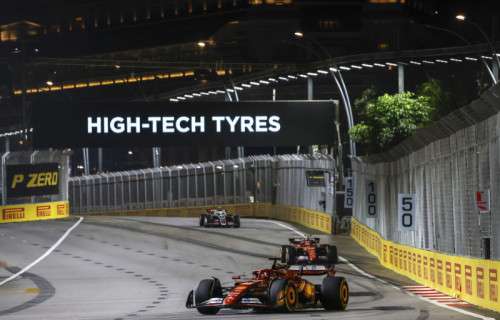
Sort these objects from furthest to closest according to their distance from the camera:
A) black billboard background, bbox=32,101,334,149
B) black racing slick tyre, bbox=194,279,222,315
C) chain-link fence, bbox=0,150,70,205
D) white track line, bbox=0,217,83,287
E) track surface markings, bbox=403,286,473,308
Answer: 1. chain-link fence, bbox=0,150,70,205
2. black billboard background, bbox=32,101,334,149
3. white track line, bbox=0,217,83,287
4. track surface markings, bbox=403,286,473,308
5. black racing slick tyre, bbox=194,279,222,315

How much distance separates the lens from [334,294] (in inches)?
958

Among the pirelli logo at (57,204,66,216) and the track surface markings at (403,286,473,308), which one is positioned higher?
the pirelli logo at (57,204,66,216)

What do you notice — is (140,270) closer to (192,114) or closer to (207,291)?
(207,291)

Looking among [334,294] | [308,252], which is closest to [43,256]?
[308,252]

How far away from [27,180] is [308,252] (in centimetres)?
3848

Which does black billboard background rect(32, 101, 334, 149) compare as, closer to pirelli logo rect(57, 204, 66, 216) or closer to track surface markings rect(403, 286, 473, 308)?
pirelli logo rect(57, 204, 66, 216)

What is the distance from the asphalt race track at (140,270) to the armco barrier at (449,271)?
3.25 feet

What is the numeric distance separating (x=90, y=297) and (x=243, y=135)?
3546 cm

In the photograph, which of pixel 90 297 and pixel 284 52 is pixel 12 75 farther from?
pixel 90 297

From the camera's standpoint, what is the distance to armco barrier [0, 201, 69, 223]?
6812cm

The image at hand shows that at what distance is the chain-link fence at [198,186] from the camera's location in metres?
78.8

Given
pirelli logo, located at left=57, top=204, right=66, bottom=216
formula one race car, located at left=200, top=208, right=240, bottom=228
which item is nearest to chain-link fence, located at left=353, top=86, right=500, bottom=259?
formula one race car, located at left=200, top=208, right=240, bottom=228

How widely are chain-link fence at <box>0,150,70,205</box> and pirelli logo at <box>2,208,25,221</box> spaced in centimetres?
46

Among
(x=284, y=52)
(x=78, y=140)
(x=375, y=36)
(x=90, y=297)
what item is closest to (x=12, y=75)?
(x=284, y=52)
